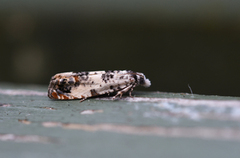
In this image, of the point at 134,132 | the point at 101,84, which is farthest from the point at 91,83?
the point at 134,132

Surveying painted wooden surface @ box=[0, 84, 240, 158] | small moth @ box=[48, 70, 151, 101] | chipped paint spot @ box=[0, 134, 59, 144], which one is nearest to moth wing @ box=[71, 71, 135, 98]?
small moth @ box=[48, 70, 151, 101]

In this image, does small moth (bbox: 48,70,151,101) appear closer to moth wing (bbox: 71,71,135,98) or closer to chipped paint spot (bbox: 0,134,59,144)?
moth wing (bbox: 71,71,135,98)

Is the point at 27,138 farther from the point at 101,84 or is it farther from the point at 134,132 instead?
the point at 101,84

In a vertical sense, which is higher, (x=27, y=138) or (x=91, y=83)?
(x=91, y=83)

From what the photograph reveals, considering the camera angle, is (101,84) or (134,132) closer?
(134,132)

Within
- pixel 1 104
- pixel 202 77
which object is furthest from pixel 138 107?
pixel 202 77

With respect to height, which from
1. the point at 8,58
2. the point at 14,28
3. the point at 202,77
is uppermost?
the point at 14,28

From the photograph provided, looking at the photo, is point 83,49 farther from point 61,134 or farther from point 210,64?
point 61,134

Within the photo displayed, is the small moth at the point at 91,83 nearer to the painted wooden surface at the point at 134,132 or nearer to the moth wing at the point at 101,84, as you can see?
the moth wing at the point at 101,84
